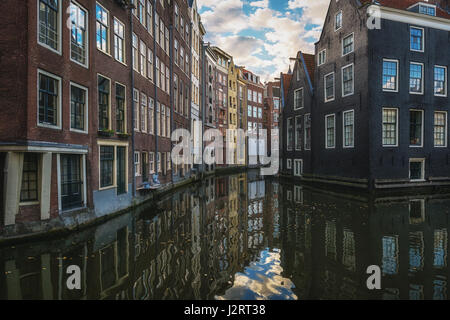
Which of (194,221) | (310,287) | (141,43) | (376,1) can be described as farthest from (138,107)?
(376,1)

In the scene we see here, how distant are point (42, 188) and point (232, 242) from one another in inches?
263

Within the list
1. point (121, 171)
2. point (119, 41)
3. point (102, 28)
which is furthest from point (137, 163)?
point (102, 28)

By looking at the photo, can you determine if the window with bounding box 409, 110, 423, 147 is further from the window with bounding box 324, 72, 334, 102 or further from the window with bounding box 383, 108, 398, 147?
the window with bounding box 324, 72, 334, 102

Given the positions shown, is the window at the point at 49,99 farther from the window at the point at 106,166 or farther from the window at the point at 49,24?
the window at the point at 106,166

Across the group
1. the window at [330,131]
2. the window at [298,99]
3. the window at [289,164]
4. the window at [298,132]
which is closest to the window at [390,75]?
the window at [330,131]

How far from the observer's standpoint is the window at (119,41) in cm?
1562

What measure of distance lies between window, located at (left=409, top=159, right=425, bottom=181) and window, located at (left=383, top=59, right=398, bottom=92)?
236 inches

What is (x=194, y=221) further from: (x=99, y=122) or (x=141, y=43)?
(x=141, y=43)

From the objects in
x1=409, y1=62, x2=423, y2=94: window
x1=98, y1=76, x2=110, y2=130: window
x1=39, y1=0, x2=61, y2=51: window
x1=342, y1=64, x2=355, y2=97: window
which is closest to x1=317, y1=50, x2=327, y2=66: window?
x1=342, y1=64, x2=355, y2=97: window

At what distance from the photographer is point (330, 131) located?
2714 cm

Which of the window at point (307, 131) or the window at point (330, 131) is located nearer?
the window at point (330, 131)

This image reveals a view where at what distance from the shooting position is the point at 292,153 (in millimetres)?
34312

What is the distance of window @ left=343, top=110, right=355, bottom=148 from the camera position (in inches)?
942

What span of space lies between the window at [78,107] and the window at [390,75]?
2103 centimetres
